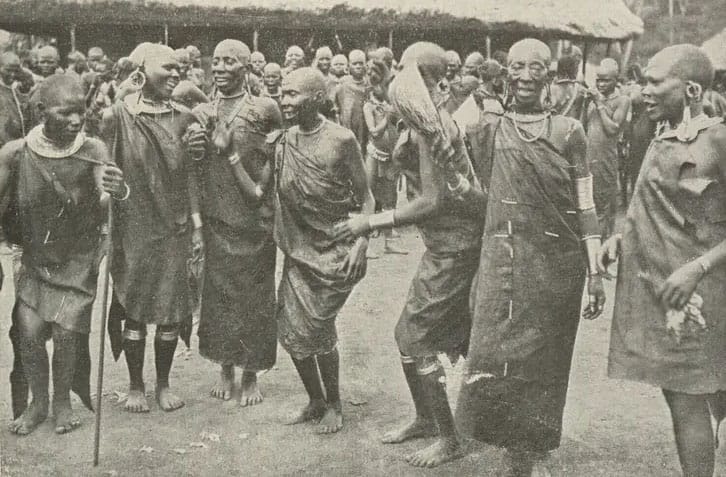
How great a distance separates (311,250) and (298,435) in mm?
1036

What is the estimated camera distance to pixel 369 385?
5.52 meters

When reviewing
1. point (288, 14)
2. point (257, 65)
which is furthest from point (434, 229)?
point (288, 14)

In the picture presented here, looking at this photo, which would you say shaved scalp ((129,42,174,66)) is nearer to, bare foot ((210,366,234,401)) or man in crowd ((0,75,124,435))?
man in crowd ((0,75,124,435))

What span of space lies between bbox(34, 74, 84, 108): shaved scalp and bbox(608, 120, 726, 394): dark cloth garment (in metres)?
2.93

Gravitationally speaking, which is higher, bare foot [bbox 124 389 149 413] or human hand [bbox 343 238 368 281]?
human hand [bbox 343 238 368 281]

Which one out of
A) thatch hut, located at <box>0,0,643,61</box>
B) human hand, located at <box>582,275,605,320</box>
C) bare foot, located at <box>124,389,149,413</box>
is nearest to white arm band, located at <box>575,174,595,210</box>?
human hand, located at <box>582,275,605,320</box>

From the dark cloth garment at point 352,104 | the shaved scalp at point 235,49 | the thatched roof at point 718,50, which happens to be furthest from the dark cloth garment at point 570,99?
the thatched roof at point 718,50

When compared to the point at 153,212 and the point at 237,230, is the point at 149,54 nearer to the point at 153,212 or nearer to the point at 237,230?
the point at 153,212

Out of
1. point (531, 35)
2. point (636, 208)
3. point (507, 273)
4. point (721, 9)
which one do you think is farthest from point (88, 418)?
point (721, 9)

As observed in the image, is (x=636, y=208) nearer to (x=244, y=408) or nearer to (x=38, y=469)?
(x=244, y=408)

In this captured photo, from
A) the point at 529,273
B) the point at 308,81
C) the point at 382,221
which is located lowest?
the point at 529,273

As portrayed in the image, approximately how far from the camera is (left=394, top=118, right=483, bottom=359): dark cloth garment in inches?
167

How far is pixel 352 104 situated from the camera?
1061 centimetres

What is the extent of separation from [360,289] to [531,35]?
9832 mm
